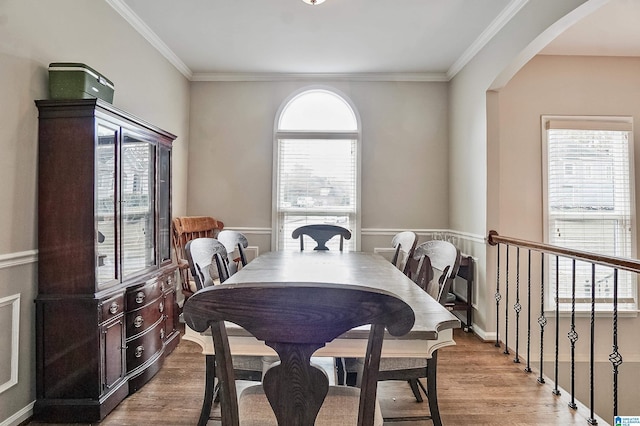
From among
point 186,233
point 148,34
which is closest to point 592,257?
point 186,233

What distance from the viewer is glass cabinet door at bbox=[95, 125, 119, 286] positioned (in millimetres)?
2145

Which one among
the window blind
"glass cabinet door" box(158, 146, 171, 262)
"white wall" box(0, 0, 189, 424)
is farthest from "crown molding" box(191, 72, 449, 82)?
"white wall" box(0, 0, 189, 424)

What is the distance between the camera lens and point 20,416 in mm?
1979

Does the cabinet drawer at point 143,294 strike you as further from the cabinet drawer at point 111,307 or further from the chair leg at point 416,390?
the chair leg at point 416,390

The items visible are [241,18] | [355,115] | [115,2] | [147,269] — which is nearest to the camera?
[147,269]

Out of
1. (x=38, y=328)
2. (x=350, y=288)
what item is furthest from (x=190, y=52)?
(x=350, y=288)

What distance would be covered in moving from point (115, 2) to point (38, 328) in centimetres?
239

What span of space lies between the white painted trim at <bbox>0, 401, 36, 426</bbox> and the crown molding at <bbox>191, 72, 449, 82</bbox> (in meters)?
3.61

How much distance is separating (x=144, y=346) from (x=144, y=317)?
0.63 ft

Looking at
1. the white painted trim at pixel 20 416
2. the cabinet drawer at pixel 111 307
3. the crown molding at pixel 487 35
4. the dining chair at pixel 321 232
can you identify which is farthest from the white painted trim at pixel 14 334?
the crown molding at pixel 487 35

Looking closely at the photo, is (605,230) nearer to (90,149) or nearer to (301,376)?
(301,376)

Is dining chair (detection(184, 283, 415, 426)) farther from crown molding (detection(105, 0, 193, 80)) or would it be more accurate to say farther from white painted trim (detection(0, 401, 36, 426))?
crown molding (detection(105, 0, 193, 80))

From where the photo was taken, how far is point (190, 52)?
386cm

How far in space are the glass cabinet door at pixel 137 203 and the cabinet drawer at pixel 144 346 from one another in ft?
1.46
